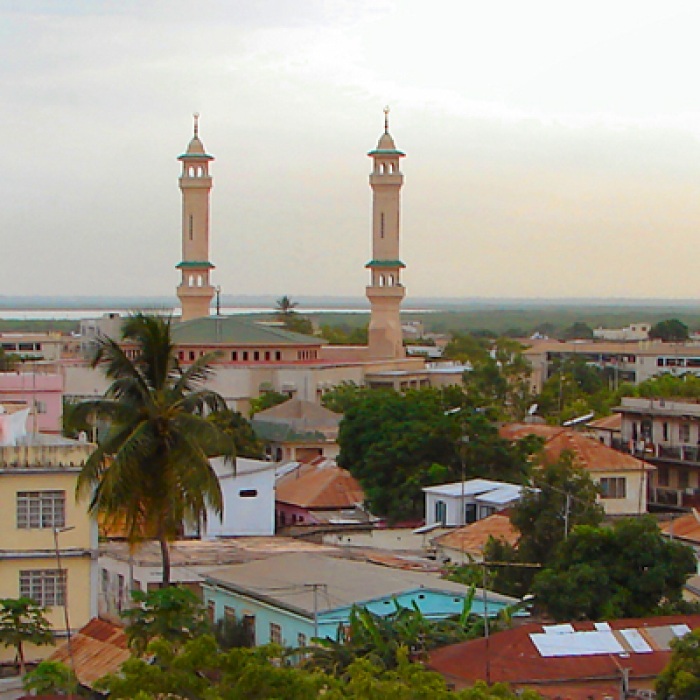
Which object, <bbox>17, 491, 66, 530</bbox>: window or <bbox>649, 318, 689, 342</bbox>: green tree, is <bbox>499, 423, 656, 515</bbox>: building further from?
<bbox>649, 318, 689, 342</bbox>: green tree

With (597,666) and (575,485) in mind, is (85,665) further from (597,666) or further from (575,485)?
(575,485)

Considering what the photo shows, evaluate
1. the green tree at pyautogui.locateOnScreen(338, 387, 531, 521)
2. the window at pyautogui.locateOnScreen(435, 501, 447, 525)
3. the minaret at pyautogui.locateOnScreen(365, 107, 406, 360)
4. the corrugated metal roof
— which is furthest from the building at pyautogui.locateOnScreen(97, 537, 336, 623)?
the minaret at pyautogui.locateOnScreen(365, 107, 406, 360)

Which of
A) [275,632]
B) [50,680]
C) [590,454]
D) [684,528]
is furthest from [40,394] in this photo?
[50,680]

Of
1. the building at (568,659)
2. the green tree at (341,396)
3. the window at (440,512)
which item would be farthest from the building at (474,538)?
the green tree at (341,396)

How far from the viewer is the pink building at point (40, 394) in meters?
35.4

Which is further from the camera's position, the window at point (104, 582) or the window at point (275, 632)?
the window at point (104, 582)

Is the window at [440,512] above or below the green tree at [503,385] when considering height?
below

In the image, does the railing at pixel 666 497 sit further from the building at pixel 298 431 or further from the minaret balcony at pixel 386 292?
the minaret balcony at pixel 386 292

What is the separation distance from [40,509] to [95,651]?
2638 mm

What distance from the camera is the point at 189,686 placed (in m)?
12.9

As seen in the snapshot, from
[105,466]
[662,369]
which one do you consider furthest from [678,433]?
[662,369]

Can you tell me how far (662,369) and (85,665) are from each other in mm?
66314

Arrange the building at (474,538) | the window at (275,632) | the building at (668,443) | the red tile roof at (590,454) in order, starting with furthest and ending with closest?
1. the building at (668,443)
2. the red tile roof at (590,454)
3. the building at (474,538)
4. the window at (275,632)

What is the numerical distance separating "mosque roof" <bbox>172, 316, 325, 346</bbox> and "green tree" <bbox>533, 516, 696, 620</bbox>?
39785 mm
